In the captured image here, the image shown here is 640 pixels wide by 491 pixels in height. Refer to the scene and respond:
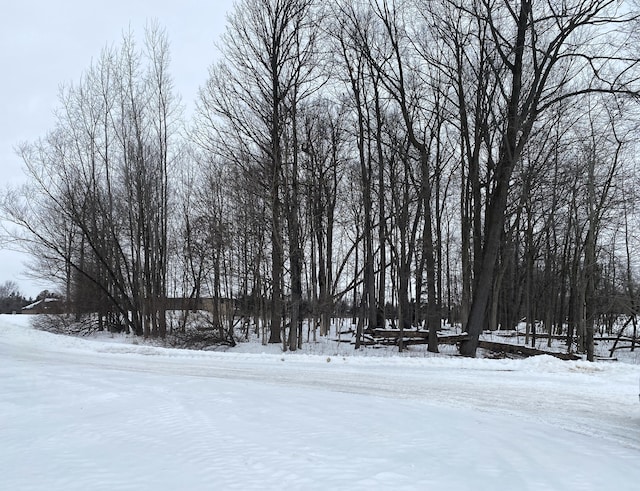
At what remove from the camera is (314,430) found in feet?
20.5

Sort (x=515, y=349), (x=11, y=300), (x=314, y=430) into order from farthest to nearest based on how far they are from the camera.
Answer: (x=11, y=300) → (x=515, y=349) → (x=314, y=430)

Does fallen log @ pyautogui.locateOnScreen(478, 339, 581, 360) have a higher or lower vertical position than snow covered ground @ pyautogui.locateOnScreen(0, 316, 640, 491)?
lower

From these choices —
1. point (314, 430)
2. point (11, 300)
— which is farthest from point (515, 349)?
point (11, 300)

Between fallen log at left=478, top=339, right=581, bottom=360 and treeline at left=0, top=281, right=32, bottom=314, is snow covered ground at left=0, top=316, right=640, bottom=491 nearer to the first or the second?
fallen log at left=478, top=339, right=581, bottom=360

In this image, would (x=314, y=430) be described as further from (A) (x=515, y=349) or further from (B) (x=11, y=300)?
(B) (x=11, y=300)

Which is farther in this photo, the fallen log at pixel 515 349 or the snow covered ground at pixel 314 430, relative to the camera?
the fallen log at pixel 515 349

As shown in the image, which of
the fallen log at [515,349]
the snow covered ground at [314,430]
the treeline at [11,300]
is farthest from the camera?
the treeline at [11,300]

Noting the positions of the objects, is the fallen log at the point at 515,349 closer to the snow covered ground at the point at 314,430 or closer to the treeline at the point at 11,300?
the snow covered ground at the point at 314,430

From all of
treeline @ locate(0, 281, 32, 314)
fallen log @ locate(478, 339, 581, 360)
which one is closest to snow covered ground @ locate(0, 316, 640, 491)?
fallen log @ locate(478, 339, 581, 360)

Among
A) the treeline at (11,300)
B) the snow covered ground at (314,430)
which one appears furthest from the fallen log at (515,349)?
the treeline at (11,300)

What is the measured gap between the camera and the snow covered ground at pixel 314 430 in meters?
4.61

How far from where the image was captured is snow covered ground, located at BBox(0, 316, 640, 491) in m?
4.61

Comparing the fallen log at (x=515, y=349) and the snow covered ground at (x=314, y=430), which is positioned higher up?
the snow covered ground at (x=314, y=430)

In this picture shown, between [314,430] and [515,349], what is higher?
[314,430]
